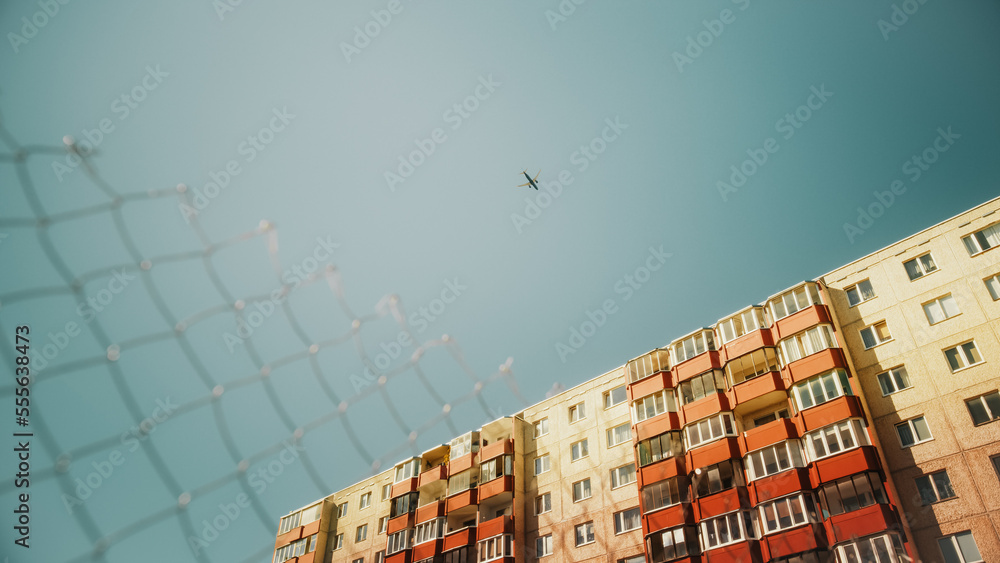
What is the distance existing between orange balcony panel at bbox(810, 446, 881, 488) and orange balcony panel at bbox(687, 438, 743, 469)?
13.4ft

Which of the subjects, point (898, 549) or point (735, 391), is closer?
point (898, 549)

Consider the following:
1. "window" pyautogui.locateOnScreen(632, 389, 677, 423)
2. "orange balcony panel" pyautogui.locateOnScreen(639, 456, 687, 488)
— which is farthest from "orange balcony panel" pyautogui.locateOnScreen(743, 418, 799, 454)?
"window" pyautogui.locateOnScreen(632, 389, 677, 423)

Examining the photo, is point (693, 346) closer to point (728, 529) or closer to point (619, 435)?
point (619, 435)

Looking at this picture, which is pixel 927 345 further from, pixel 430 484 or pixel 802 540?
pixel 430 484

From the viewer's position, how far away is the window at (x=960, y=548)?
22.1m

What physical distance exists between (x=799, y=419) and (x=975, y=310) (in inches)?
352

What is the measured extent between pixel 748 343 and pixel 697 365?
10.3 feet

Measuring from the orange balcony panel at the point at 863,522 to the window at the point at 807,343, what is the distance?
311 inches

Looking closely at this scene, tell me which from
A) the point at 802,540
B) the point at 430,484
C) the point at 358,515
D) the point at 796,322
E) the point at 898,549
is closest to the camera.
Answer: the point at 898,549

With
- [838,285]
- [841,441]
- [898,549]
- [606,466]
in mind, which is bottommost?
[898,549]

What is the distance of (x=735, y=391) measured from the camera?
3161 centimetres

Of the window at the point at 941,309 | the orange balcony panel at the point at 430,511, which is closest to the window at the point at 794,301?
the window at the point at 941,309

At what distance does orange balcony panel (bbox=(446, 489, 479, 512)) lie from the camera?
128 feet

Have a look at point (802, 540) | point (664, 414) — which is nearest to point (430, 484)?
point (664, 414)
